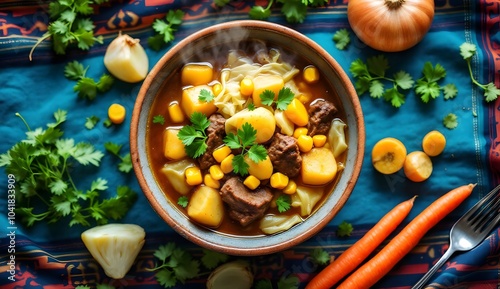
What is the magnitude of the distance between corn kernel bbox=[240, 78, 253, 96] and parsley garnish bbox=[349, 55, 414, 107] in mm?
797

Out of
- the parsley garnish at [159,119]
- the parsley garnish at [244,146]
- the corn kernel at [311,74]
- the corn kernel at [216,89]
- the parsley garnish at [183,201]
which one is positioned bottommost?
the parsley garnish at [183,201]

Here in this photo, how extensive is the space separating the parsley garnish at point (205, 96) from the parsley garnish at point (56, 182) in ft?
2.82

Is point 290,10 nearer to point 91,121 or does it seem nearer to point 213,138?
point 213,138

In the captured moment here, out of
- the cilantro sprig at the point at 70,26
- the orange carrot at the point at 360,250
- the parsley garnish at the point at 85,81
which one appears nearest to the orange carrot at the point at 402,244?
the orange carrot at the point at 360,250

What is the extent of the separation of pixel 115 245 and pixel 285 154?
1278 mm

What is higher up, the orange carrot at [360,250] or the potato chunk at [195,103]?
the potato chunk at [195,103]

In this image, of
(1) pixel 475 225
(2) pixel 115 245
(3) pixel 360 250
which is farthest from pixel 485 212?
(2) pixel 115 245

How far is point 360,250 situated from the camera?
3869 mm

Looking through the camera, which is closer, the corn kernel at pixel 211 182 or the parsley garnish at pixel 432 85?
the corn kernel at pixel 211 182

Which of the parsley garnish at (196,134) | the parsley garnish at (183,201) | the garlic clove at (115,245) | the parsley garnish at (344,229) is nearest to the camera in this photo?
the parsley garnish at (196,134)

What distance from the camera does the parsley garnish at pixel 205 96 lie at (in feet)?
11.6

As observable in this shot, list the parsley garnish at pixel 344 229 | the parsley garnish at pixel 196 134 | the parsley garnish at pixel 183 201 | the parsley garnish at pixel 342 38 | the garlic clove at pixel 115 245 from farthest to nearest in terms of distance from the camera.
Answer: the parsley garnish at pixel 342 38 → the parsley garnish at pixel 344 229 → the garlic clove at pixel 115 245 → the parsley garnish at pixel 183 201 → the parsley garnish at pixel 196 134

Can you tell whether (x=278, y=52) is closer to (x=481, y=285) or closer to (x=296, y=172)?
(x=296, y=172)

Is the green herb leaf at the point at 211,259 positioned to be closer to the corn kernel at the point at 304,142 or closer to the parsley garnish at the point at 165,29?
the corn kernel at the point at 304,142
